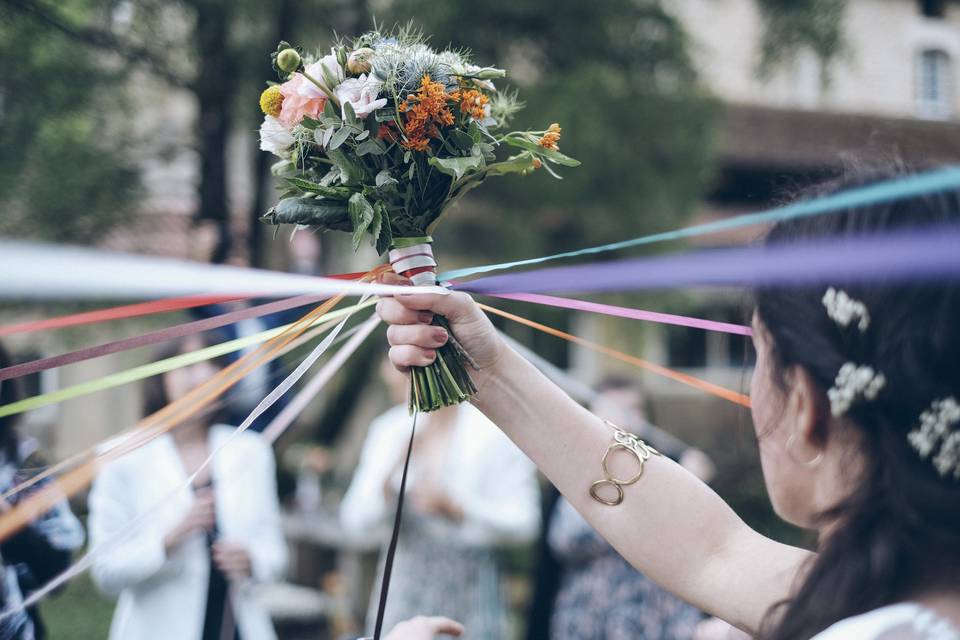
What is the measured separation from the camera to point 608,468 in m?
2.03

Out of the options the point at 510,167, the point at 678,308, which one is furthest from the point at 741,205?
the point at 510,167

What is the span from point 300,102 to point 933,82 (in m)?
22.8

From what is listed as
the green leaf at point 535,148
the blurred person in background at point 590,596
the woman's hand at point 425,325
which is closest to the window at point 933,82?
the blurred person in background at point 590,596

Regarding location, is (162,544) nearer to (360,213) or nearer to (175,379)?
(175,379)

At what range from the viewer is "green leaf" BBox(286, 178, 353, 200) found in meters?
1.93

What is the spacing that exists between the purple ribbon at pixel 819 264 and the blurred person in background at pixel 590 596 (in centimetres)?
227

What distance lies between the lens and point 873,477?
4.75 ft

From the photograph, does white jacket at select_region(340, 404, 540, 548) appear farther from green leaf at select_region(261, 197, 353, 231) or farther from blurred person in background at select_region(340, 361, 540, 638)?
green leaf at select_region(261, 197, 353, 231)

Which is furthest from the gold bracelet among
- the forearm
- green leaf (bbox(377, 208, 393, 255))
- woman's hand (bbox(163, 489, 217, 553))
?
woman's hand (bbox(163, 489, 217, 553))

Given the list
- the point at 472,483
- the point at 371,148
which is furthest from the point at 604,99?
the point at 371,148

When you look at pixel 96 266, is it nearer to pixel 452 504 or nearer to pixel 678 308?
pixel 452 504

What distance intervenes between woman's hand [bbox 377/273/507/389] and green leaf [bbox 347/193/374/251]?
0.16m

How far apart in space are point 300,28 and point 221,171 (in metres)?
1.23

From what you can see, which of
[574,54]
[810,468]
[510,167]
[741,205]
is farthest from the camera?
[741,205]
